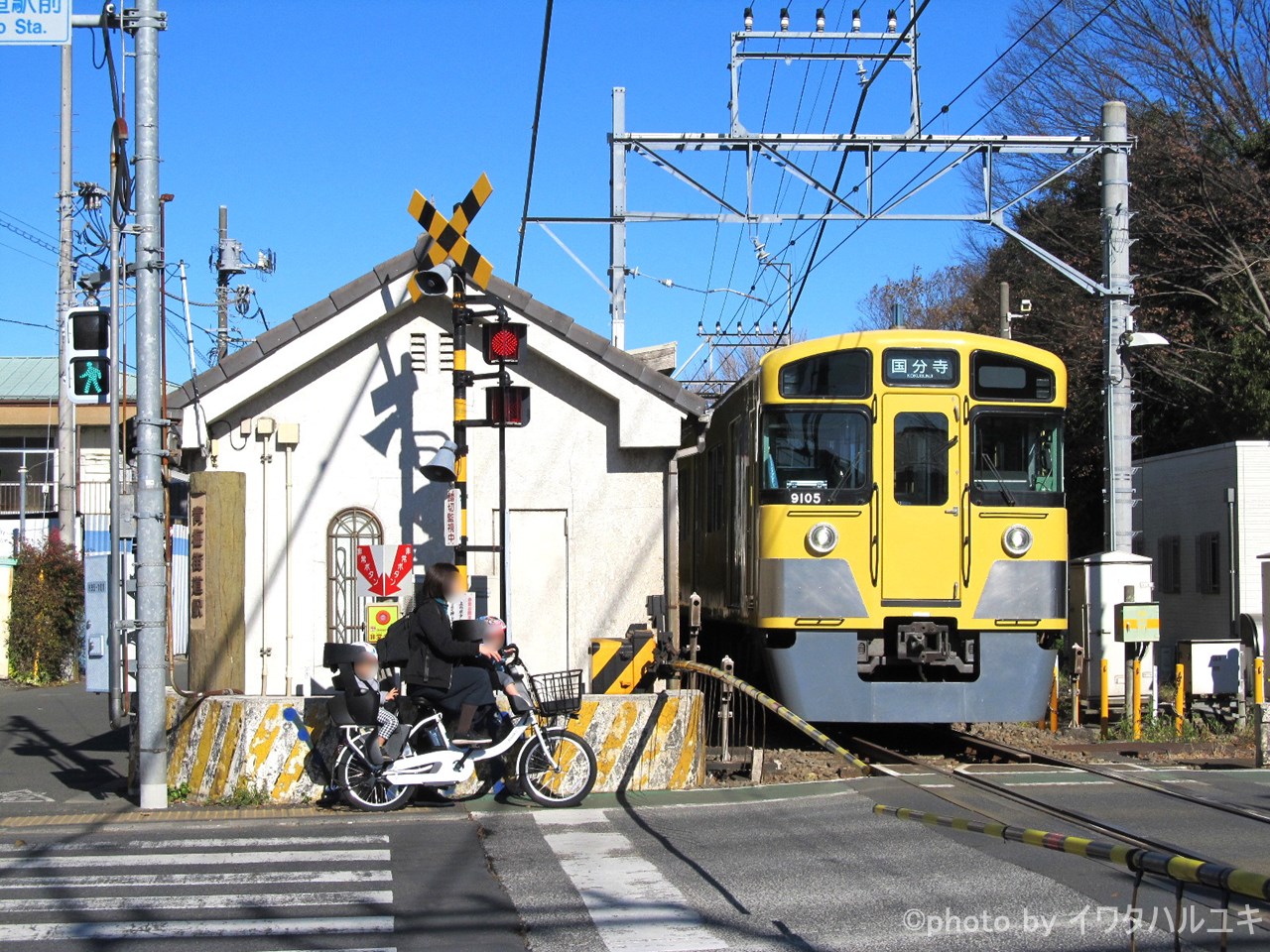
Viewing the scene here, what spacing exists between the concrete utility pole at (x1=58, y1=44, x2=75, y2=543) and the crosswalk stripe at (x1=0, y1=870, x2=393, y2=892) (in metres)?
17.4

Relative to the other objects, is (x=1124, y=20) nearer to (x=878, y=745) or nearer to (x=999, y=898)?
(x=878, y=745)

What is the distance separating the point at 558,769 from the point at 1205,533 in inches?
650

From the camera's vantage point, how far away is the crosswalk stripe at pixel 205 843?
912 centimetres

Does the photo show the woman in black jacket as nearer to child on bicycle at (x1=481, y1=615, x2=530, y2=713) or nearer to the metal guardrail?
child on bicycle at (x1=481, y1=615, x2=530, y2=713)

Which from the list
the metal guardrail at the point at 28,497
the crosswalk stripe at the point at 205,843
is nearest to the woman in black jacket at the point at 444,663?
the crosswalk stripe at the point at 205,843

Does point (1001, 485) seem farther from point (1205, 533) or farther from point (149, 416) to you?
point (1205, 533)

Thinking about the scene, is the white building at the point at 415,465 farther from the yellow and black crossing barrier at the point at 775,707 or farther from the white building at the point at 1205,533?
the white building at the point at 1205,533

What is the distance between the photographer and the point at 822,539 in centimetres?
1256

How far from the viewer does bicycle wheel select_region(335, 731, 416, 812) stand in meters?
10.2

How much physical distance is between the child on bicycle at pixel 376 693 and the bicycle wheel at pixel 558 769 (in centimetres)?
98

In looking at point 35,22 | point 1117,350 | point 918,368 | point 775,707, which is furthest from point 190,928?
point 1117,350

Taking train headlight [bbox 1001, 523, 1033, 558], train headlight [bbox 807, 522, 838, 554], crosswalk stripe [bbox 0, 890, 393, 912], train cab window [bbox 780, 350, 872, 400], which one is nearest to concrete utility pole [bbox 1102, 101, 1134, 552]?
train headlight [bbox 1001, 523, 1033, 558]

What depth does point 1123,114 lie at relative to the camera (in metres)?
16.8

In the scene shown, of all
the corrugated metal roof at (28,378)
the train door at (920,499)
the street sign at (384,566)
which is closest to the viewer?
the street sign at (384,566)
